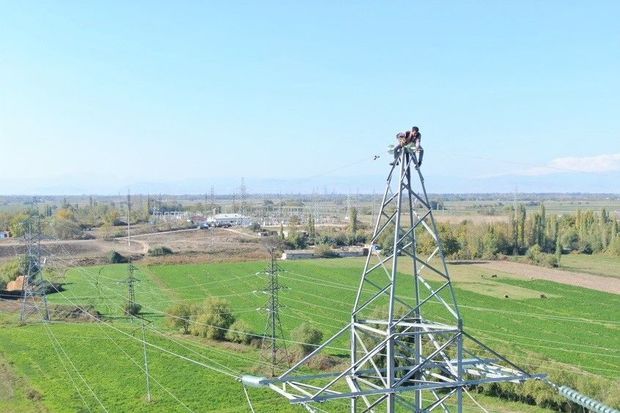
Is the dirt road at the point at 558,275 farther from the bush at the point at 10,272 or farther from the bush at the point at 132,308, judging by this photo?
the bush at the point at 10,272

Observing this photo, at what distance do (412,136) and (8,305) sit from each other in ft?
158

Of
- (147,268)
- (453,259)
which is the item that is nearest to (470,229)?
(453,259)

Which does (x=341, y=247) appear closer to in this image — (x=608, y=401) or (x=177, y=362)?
(x=177, y=362)

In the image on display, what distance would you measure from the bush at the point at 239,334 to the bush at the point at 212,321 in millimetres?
572

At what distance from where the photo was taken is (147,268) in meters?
71.6

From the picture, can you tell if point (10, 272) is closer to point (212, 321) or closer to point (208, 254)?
point (208, 254)

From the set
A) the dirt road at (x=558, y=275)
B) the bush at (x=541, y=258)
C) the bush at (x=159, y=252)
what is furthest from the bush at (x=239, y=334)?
the bush at (x=541, y=258)

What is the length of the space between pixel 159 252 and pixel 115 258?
257 inches

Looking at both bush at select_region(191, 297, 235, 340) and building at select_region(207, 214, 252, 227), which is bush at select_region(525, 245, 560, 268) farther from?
building at select_region(207, 214, 252, 227)

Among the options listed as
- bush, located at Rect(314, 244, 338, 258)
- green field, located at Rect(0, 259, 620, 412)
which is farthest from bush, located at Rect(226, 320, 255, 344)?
bush, located at Rect(314, 244, 338, 258)

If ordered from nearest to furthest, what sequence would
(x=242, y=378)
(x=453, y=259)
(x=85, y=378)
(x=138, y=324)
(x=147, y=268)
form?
(x=242, y=378) → (x=85, y=378) → (x=138, y=324) → (x=147, y=268) → (x=453, y=259)

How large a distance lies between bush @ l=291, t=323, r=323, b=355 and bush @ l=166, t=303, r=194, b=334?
869 cm

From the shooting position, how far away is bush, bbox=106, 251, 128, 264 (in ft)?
255

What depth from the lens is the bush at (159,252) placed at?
82.6 meters
